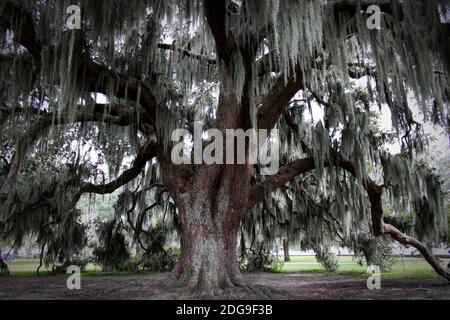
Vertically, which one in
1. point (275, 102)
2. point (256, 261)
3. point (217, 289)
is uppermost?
point (275, 102)

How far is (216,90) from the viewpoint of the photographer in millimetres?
8148

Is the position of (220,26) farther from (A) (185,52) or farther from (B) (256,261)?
(B) (256,261)

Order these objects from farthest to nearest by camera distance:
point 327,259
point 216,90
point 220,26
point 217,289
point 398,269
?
point 327,259 < point 398,269 < point 216,90 < point 217,289 < point 220,26

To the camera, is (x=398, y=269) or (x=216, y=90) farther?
(x=398, y=269)

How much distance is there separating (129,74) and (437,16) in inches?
172

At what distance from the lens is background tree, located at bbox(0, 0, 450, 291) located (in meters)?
4.36

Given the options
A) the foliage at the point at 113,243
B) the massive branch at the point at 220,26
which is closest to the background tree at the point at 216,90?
the massive branch at the point at 220,26

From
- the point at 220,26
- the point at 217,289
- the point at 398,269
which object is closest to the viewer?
the point at 220,26

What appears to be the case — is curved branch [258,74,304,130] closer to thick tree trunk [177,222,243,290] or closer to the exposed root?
thick tree trunk [177,222,243,290]

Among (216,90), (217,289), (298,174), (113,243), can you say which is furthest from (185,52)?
(113,243)

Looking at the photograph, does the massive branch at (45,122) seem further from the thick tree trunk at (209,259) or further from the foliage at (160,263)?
the foliage at (160,263)

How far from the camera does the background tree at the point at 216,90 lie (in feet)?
14.3
